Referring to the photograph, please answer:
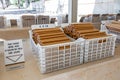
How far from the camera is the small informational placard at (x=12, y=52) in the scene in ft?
2.74

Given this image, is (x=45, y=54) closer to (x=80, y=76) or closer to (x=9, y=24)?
(x=80, y=76)

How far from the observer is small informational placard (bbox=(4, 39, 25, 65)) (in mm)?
834

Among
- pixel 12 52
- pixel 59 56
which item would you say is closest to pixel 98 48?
pixel 59 56

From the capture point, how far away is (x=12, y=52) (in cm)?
84

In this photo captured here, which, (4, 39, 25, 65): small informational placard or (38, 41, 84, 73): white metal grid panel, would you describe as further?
(4, 39, 25, 65): small informational placard

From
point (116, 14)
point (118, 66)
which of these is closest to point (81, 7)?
point (116, 14)

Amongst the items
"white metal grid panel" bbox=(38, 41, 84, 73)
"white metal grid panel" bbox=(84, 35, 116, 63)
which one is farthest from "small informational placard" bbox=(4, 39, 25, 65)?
"white metal grid panel" bbox=(84, 35, 116, 63)

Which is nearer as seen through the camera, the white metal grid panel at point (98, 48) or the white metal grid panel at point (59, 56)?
the white metal grid panel at point (59, 56)

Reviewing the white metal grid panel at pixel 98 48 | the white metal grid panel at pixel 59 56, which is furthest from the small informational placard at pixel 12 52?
the white metal grid panel at pixel 98 48

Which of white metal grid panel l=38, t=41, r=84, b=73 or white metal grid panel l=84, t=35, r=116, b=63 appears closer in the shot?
white metal grid panel l=38, t=41, r=84, b=73

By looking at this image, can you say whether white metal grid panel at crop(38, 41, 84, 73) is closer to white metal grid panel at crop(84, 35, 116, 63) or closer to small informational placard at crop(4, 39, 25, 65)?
white metal grid panel at crop(84, 35, 116, 63)

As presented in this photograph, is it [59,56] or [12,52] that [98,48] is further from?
[12,52]

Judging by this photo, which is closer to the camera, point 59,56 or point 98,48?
point 59,56

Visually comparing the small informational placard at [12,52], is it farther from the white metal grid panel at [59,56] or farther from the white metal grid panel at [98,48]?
the white metal grid panel at [98,48]
